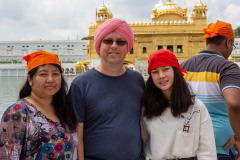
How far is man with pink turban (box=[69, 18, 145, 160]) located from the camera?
234 cm

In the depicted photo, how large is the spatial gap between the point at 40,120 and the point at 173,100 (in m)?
1.27

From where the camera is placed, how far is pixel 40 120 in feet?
6.74

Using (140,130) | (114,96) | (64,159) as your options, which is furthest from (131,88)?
(64,159)

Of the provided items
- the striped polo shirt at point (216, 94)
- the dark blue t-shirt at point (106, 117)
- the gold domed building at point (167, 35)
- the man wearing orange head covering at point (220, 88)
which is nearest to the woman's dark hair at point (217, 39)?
the man wearing orange head covering at point (220, 88)

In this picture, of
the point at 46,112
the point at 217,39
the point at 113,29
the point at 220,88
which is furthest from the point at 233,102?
the point at 46,112

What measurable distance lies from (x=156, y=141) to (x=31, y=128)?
3.83 ft

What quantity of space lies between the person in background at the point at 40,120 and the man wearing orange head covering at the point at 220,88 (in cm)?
142

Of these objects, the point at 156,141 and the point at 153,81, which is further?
the point at 153,81

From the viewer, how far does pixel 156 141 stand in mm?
2357

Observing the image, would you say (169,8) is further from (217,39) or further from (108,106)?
(108,106)

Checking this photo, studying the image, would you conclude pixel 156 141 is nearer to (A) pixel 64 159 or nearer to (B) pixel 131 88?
(B) pixel 131 88

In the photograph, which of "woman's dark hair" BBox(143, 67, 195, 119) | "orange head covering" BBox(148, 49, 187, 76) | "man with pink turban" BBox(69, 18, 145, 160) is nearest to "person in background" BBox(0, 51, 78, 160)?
"man with pink turban" BBox(69, 18, 145, 160)

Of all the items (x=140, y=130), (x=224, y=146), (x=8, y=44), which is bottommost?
(x=224, y=146)

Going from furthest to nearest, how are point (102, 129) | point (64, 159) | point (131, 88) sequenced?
point (131, 88)
point (102, 129)
point (64, 159)
